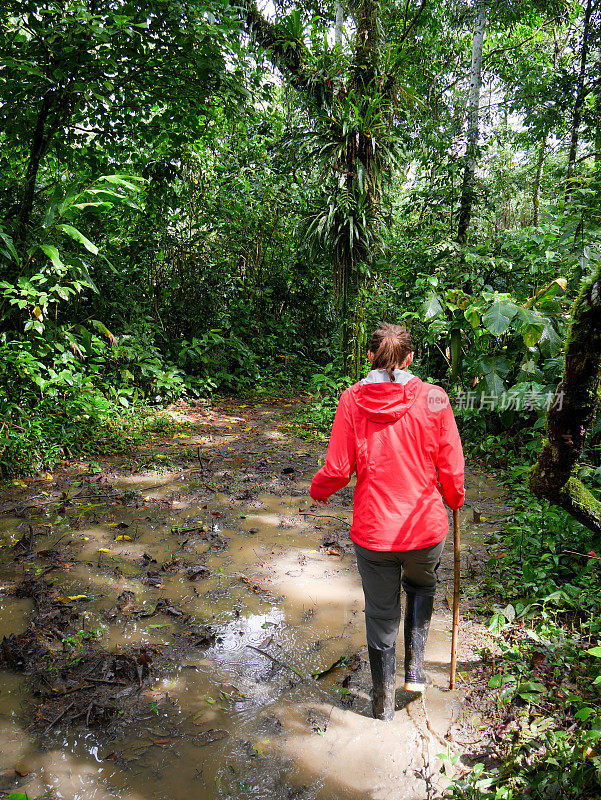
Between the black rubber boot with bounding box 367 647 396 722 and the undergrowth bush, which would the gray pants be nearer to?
the black rubber boot with bounding box 367 647 396 722

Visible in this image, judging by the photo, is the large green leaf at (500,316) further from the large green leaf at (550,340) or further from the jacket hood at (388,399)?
the jacket hood at (388,399)

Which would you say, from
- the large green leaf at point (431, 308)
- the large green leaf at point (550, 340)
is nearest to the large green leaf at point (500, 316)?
the large green leaf at point (550, 340)

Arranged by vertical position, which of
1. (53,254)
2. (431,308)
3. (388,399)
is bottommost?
(388,399)

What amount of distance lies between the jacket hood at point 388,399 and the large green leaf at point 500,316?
1.71 meters

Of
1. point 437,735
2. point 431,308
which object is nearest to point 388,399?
point 437,735

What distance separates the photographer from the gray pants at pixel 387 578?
2354 millimetres

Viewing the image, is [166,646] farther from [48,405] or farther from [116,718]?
[48,405]

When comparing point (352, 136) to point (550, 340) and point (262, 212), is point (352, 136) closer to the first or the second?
point (262, 212)

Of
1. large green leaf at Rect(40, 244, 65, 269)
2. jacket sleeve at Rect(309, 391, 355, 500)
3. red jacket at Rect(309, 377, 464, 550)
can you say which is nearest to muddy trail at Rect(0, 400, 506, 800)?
red jacket at Rect(309, 377, 464, 550)

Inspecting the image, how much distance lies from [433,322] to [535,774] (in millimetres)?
4184

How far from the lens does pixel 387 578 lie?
7.82 feet

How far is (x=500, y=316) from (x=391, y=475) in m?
2.03

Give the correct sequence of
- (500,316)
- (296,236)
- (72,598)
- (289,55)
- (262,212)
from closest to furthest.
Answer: (72,598)
(500,316)
(289,55)
(296,236)
(262,212)

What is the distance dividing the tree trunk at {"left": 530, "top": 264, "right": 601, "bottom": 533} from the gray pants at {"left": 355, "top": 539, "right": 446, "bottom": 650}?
58 cm
